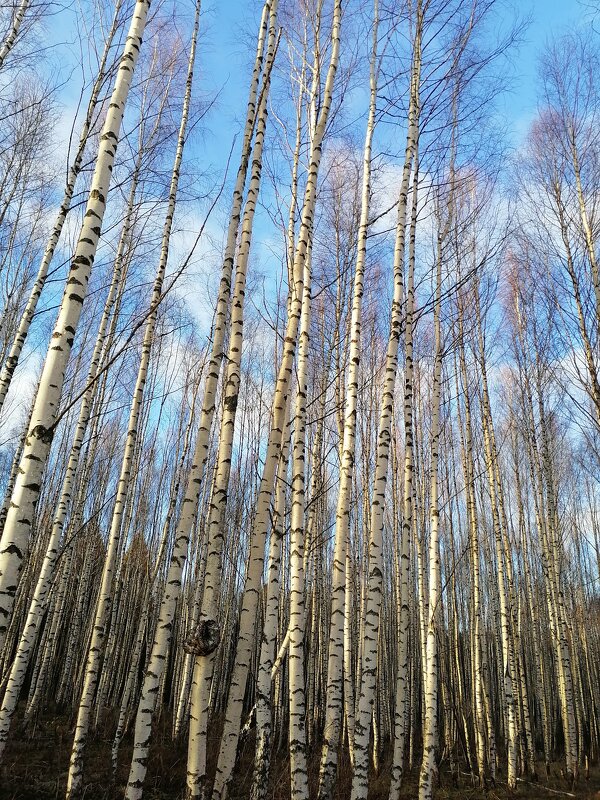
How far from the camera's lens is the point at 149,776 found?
6926 mm

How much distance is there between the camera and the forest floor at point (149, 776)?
5922 millimetres

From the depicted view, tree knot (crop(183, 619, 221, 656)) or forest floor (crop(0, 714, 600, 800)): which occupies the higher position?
tree knot (crop(183, 619, 221, 656))

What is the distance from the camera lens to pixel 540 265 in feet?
28.6

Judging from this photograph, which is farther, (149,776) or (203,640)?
(149,776)

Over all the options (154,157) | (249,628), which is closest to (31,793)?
(249,628)

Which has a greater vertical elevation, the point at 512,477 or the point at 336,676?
the point at 512,477

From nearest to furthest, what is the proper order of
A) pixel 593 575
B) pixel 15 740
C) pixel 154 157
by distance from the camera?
pixel 154 157, pixel 15 740, pixel 593 575

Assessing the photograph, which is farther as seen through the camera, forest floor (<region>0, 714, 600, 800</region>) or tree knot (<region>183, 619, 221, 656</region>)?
forest floor (<region>0, 714, 600, 800</region>)

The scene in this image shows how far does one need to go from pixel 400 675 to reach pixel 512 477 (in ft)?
41.2

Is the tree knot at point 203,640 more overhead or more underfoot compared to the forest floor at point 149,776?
more overhead

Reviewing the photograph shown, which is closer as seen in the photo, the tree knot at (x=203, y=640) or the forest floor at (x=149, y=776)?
the tree knot at (x=203, y=640)

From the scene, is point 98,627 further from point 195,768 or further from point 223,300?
point 223,300

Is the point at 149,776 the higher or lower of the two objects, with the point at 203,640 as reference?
lower

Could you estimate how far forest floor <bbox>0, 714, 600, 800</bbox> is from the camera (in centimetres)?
592
